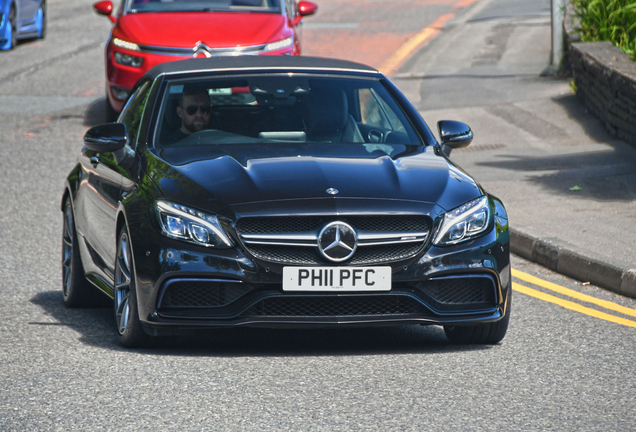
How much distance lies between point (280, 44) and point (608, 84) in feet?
12.9

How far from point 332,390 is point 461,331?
47.2 inches

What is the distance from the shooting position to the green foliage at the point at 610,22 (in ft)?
49.5

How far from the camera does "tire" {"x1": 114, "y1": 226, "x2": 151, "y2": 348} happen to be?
218 inches

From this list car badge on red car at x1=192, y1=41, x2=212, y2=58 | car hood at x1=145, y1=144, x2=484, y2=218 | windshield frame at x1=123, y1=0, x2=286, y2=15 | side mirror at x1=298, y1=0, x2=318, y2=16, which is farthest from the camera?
side mirror at x1=298, y1=0, x2=318, y2=16

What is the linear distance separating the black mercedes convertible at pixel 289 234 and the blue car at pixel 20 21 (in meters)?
15.3

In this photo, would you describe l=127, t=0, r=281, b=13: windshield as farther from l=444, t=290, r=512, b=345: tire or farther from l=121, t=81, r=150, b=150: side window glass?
l=444, t=290, r=512, b=345: tire

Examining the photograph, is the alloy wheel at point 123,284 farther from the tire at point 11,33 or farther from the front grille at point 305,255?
the tire at point 11,33

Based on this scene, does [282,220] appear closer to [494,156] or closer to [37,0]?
[494,156]

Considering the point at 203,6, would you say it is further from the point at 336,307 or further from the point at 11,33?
the point at 336,307

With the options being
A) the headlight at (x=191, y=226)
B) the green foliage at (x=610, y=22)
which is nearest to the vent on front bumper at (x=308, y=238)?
the headlight at (x=191, y=226)

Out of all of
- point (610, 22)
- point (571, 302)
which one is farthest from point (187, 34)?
point (571, 302)

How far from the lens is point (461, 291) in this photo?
551 centimetres

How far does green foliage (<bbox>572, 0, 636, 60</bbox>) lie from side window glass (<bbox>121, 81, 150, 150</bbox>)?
9.16 metres

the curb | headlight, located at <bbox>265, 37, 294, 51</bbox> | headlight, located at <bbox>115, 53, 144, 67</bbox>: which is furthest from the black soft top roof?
headlight, located at <bbox>115, 53, 144, 67</bbox>
